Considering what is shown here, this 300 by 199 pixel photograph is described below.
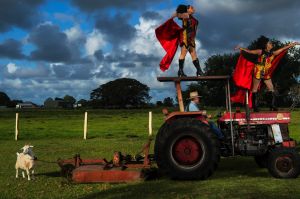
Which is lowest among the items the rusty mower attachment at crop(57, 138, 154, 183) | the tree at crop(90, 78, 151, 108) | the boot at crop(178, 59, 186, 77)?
the rusty mower attachment at crop(57, 138, 154, 183)

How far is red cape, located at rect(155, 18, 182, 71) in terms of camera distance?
10.9m

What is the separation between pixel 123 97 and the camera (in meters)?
124

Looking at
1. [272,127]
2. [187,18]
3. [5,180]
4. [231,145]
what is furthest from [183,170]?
[5,180]

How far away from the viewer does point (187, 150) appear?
409 inches

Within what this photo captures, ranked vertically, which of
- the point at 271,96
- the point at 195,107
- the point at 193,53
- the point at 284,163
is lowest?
the point at 284,163

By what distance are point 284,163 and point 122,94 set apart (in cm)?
11430

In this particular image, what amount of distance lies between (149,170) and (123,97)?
114 metres

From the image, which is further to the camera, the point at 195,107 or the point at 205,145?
the point at 195,107

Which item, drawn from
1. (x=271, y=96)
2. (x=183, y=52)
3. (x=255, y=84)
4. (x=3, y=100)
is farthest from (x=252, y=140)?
(x=3, y=100)

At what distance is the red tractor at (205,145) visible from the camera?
1021cm

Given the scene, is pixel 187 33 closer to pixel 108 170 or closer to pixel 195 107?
pixel 195 107

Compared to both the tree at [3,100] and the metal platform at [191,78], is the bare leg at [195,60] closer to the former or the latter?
the metal platform at [191,78]

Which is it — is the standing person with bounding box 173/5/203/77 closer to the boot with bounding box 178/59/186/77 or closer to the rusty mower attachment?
the boot with bounding box 178/59/186/77

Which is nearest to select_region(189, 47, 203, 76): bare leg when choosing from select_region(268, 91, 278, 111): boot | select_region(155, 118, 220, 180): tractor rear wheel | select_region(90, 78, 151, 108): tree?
select_region(155, 118, 220, 180): tractor rear wheel
